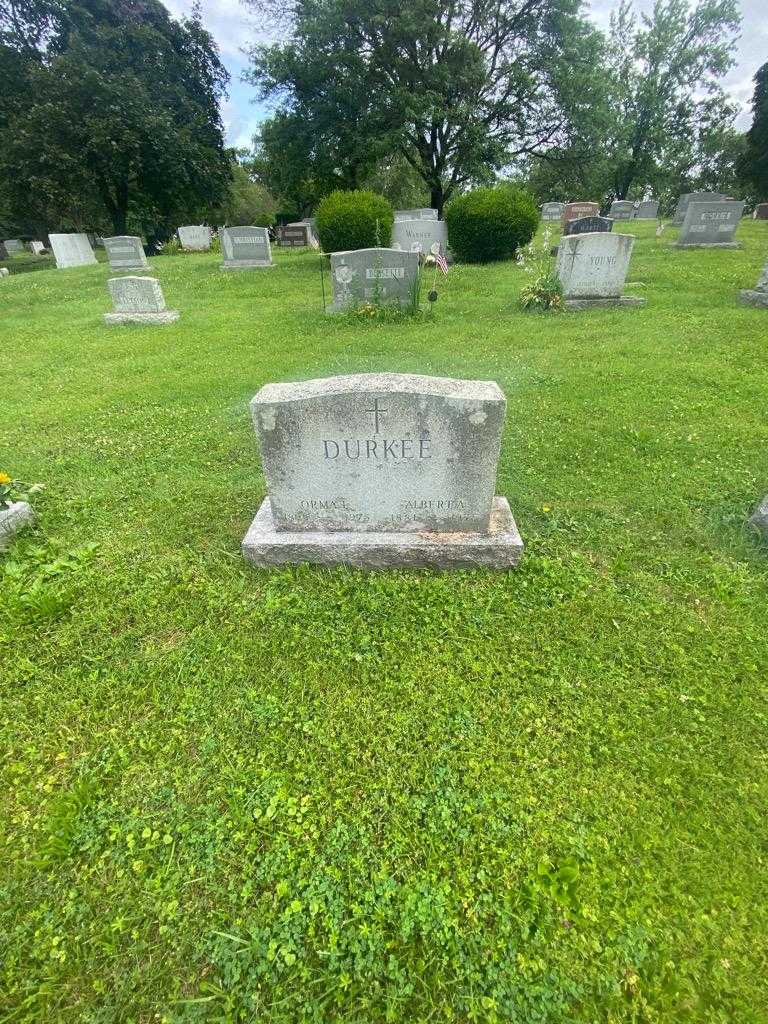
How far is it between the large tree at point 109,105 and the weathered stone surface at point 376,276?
20.7m

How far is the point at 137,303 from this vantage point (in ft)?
33.0

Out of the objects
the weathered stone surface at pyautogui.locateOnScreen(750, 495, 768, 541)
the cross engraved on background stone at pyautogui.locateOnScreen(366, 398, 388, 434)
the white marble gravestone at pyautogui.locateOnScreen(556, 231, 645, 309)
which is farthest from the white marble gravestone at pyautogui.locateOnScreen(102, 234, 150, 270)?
the weathered stone surface at pyautogui.locateOnScreen(750, 495, 768, 541)

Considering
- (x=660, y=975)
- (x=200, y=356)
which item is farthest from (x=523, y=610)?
(x=200, y=356)

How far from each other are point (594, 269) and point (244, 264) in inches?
482

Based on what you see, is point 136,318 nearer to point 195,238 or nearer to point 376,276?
point 376,276

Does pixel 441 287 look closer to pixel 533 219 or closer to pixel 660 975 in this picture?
pixel 533 219

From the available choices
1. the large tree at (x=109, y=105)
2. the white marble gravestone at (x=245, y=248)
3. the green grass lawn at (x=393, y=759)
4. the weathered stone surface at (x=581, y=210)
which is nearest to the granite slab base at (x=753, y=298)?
the green grass lawn at (x=393, y=759)

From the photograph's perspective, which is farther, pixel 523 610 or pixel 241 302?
pixel 241 302

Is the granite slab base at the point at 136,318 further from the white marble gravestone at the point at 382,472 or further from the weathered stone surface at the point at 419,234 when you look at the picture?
the weathered stone surface at the point at 419,234

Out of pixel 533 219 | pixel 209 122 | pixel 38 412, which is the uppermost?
pixel 209 122

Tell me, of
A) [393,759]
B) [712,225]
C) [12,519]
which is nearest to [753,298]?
[712,225]

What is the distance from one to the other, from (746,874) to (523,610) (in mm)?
1395

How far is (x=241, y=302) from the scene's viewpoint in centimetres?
1162

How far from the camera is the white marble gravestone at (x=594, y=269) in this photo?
869 cm
